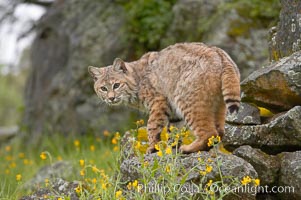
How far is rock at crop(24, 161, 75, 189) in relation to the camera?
7450mm

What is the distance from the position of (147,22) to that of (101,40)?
98 cm

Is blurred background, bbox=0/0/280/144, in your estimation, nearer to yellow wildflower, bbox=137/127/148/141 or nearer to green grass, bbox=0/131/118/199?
green grass, bbox=0/131/118/199

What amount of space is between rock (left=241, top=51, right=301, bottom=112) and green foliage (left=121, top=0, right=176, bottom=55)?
4.91 m

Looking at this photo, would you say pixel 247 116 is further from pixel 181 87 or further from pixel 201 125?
pixel 181 87

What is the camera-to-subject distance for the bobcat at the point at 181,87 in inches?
213

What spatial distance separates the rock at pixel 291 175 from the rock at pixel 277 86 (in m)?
0.57

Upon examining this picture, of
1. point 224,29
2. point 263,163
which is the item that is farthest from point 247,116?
point 224,29

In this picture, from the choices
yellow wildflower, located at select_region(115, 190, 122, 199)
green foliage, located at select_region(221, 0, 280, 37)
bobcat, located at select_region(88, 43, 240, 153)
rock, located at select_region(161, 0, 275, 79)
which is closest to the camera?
yellow wildflower, located at select_region(115, 190, 122, 199)

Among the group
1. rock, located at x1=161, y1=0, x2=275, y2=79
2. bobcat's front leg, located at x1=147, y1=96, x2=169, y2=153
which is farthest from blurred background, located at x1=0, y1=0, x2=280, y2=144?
bobcat's front leg, located at x1=147, y1=96, x2=169, y2=153

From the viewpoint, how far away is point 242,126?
5.64 meters

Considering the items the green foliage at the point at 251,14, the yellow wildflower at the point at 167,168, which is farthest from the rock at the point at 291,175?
the green foliage at the point at 251,14

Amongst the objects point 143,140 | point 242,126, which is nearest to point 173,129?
point 242,126

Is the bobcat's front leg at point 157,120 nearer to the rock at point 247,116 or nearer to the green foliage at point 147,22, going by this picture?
the rock at point 247,116

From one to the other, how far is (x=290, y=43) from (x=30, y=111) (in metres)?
7.02
